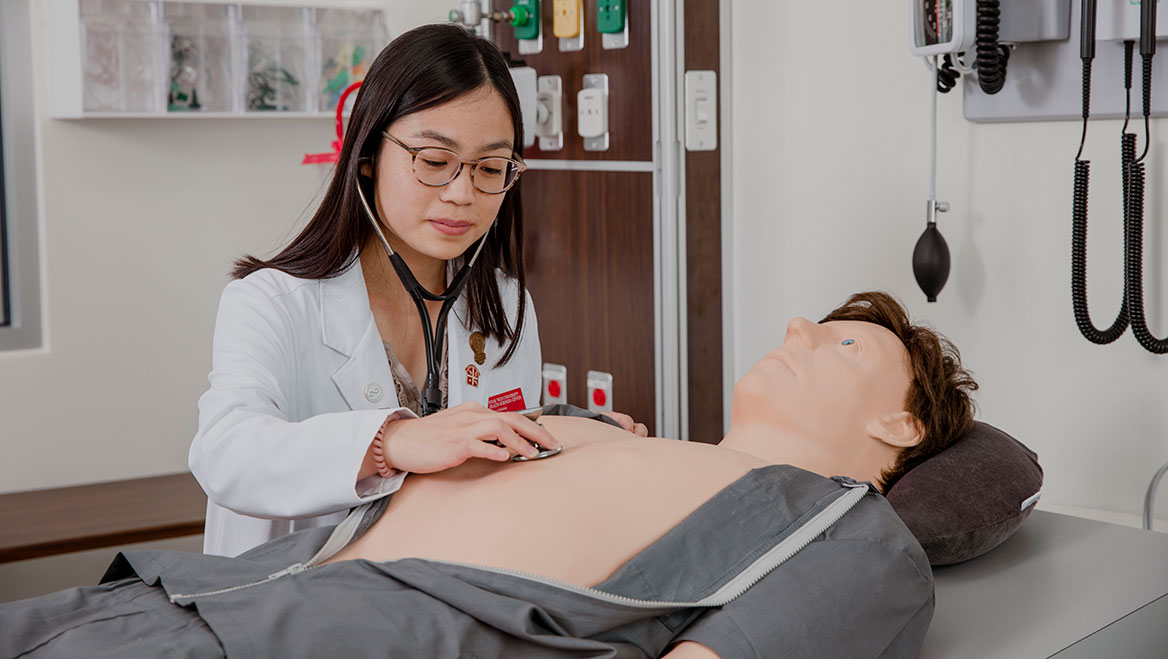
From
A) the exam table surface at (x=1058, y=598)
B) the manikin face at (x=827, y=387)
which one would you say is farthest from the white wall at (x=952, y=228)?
the manikin face at (x=827, y=387)

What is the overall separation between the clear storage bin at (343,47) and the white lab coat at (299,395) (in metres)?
1.74

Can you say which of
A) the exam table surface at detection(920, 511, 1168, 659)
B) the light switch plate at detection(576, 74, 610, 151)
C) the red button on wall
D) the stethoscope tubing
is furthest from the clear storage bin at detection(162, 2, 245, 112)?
the exam table surface at detection(920, 511, 1168, 659)

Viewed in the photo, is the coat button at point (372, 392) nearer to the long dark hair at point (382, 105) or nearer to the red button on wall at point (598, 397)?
the long dark hair at point (382, 105)

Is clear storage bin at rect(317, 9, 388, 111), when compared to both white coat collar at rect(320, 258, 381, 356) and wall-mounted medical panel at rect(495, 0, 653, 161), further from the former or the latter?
white coat collar at rect(320, 258, 381, 356)

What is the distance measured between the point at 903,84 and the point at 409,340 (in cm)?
106

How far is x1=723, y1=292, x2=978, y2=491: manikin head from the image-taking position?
4.73 feet

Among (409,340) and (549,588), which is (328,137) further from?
(549,588)

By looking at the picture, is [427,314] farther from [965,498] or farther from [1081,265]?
[1081,265]

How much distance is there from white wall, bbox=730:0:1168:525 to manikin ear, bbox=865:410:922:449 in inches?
22.1

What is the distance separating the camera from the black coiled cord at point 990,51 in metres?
1.71

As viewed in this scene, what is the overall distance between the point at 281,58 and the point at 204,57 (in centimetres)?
23

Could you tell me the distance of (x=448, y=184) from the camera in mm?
1535

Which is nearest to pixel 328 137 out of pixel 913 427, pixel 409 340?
pixel 409 340

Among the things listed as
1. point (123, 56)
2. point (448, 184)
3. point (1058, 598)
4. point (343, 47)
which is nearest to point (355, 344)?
point (448, 184)
